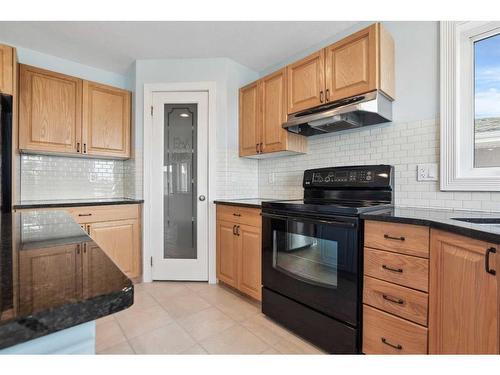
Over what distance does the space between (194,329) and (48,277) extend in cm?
169

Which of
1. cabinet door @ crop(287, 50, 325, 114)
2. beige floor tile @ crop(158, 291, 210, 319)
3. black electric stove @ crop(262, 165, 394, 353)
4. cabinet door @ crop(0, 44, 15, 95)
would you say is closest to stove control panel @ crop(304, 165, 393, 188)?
black electric stove @ crop(262, 165, 394, 353)

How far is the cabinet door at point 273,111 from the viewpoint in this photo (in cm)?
242

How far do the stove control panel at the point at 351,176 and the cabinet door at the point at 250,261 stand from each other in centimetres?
67

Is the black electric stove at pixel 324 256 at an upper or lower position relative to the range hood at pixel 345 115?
lower

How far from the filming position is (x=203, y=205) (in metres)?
2.84

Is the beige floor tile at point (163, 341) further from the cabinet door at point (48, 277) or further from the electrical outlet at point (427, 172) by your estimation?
the electrical outlet at point (427, 172)

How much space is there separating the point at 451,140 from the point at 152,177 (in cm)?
263

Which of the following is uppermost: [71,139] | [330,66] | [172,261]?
[330,66]

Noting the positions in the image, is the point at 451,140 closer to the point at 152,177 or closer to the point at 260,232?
the point at 260,232

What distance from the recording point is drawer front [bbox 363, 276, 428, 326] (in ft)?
4.23

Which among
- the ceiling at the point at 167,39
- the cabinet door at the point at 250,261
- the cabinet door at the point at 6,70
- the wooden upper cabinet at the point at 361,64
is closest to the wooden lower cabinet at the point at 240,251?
the cabinet door at the point at 250,261

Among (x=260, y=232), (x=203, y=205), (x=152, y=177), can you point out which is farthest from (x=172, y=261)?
(x=260, y=232)

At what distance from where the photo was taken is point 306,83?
2207 millimetres

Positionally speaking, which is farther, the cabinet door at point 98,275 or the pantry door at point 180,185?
the pantry door at point 180,185
